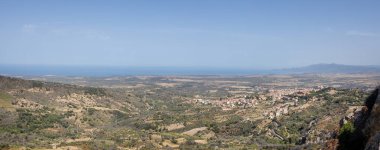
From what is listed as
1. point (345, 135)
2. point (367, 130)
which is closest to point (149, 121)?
point (345, 135)

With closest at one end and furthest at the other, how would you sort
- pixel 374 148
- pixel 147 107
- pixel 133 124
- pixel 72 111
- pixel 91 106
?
pixel 374 148 → pixel 133 124 → pixel 72 111 → pixel 91 106 → pixel 147 107

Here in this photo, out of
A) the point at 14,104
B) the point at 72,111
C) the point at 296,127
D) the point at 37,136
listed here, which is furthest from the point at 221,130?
the point at 14,104

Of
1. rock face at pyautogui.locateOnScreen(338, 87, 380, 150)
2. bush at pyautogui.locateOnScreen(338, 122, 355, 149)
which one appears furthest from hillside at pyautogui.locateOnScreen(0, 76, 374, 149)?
rock face at pyautogui.locateOnScreen(338, 87, 380, 150)

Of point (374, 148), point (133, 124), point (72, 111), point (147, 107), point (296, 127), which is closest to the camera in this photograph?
point (374, 148)

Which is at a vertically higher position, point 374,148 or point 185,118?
point 374,148

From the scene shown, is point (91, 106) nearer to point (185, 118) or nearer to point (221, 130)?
point (185, 118)

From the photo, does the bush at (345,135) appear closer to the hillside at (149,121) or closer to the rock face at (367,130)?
the rock face at (367,130)

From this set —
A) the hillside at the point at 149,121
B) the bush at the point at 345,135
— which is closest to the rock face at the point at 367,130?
the bush at the point at 345,135

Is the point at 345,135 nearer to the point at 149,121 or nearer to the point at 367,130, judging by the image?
the point at 367,130
